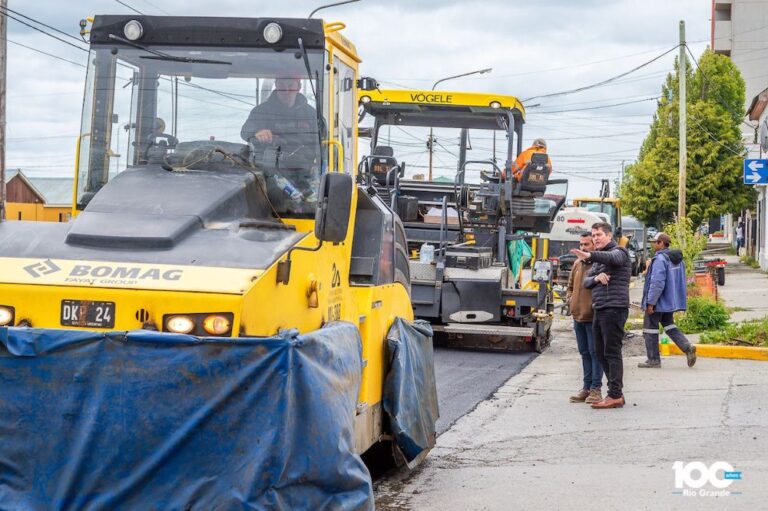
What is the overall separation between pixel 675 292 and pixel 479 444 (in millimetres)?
5917

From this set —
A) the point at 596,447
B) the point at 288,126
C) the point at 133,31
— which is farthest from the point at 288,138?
the point at 596,447

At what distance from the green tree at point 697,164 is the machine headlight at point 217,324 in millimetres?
44801

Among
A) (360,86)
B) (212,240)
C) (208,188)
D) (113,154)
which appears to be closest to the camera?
(212,240)

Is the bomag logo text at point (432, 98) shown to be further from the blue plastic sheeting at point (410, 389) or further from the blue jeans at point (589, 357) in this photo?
the blue plastic sheeting at point (410, 389)

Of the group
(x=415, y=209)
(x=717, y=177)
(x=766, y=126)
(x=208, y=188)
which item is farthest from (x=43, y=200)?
(x=208, y=188)

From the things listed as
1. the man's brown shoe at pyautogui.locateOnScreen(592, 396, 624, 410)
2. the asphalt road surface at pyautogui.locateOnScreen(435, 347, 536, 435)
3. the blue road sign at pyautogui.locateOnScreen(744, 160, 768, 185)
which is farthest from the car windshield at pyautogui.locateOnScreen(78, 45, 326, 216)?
the blue road sign at pyautogui.locateOnScreen(744, 160, 768, 185)

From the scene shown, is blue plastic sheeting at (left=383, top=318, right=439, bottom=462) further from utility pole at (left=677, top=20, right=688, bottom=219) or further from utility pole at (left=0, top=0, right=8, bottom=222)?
utility pole at (left=677, top=20, right=688, bottom=219)

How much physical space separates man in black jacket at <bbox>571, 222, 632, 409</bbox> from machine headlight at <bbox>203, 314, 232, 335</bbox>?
6.38 meters

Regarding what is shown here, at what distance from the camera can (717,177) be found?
158 ft

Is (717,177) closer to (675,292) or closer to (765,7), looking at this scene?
(765,7)

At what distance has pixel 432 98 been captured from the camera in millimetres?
17750

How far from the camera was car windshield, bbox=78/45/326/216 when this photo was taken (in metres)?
6.86

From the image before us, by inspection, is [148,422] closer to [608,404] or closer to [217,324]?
[217,324]

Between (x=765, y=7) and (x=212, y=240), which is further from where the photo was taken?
(x=765, y=7)
